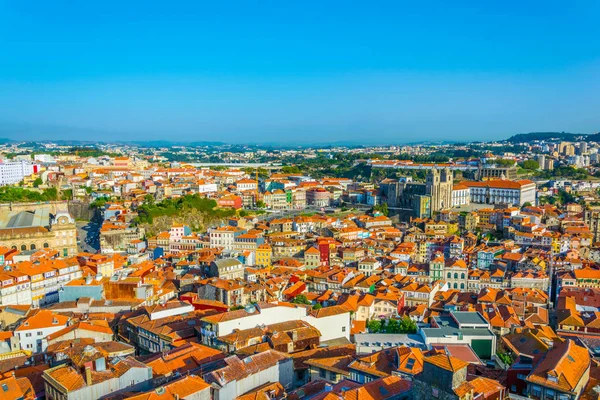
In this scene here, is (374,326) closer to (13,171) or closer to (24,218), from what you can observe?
(24,218)

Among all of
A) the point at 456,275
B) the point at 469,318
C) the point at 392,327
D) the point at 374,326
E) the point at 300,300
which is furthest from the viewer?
the point at 456,275

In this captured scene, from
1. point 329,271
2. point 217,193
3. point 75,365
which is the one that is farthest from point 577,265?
point 217,193

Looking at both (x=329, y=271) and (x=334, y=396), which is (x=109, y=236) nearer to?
(x=329, y=271)

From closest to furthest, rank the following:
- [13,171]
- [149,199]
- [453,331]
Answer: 1. [453,331]
2. [149,199]
3. [13,171]

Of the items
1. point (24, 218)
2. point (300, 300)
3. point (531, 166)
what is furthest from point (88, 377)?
point (531, 166)

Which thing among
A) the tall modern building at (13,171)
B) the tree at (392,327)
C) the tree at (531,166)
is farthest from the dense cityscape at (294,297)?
the tree at (531,166)
